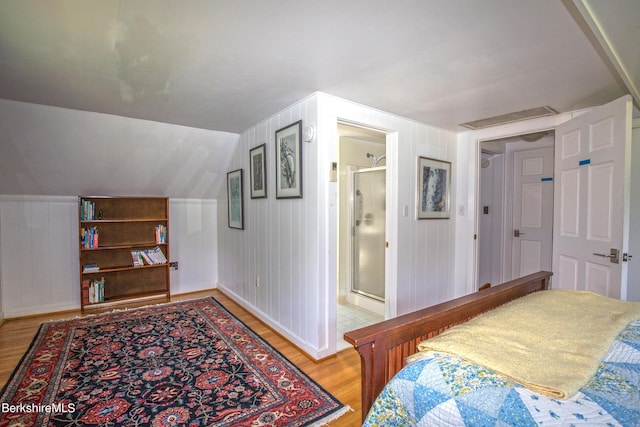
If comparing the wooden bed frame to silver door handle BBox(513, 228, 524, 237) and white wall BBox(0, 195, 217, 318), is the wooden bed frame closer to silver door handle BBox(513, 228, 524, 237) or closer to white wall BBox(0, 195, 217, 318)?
silver door handle BBox(513, 228, 524, 237)

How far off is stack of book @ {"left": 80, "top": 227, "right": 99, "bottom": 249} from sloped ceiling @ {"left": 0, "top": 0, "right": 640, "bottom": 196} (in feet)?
4.37

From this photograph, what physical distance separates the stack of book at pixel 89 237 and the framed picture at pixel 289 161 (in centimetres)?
245

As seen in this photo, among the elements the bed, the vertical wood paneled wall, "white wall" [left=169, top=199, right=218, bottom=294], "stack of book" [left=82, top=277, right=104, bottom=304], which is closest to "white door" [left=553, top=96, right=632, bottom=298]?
the bed

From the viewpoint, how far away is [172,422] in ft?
5.58

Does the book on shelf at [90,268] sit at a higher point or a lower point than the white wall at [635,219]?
lower

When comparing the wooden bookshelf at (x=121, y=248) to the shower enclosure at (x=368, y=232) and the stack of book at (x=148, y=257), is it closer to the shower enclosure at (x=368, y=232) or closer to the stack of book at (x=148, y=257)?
the stack of book at (x=148, y=257)

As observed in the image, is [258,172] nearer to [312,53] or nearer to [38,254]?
[312,53]

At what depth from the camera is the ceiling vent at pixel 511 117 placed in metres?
2.75

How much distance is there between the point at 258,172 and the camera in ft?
10.5

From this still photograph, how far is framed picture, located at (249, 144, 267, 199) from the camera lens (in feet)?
10.2

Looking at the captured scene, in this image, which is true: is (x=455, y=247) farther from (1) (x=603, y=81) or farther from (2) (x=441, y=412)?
(2) (x=441, y=412)

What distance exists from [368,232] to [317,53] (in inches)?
95.4

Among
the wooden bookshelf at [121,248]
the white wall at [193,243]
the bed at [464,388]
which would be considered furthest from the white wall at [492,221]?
the wooden bookshelf at [121,248]

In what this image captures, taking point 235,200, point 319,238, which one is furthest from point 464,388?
point 235,200
